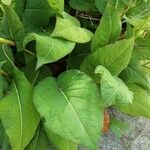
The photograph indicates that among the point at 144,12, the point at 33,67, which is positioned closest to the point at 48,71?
the point at 33,67

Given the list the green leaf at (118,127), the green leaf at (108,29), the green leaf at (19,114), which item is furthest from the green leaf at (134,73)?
the green leaf at (19,114)

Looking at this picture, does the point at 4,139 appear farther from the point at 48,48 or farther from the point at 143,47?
the point at 143,47

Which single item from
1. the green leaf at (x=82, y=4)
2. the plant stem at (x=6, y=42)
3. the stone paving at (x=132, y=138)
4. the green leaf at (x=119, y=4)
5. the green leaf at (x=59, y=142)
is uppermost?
the green leaf at (x=119, y=4)

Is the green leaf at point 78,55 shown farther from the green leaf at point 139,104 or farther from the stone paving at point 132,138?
the stone paving at point 132,138

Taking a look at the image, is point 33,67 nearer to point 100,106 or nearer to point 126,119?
point 100,106

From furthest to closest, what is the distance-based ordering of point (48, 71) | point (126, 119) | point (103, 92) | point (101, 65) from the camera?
point (126, 119) → point (48, 71) → point (101, 65) → point (103, 92)

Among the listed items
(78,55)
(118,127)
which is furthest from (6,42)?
(118,127)
